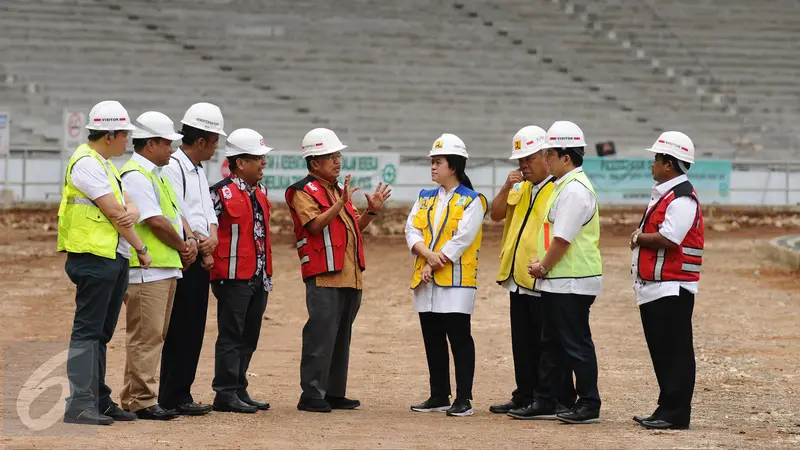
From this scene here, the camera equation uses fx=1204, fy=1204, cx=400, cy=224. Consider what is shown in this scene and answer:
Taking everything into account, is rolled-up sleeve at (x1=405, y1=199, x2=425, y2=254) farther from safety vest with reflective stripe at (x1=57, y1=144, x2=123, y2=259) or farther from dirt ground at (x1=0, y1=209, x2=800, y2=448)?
safety vest with reflective stripe at (x1=57, y1=144, x2=123, y2=259)

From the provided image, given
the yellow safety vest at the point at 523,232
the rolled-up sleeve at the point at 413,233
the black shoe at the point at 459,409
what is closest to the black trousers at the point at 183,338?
the rolled-up sleeve at the point at 413,233

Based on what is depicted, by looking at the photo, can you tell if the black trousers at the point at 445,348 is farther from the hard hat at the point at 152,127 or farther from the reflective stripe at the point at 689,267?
the hard hat at the point at 152,127

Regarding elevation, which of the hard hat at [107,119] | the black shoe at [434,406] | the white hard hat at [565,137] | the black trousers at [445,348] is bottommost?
the black shoe at [434,406]

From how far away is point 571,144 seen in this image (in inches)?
306

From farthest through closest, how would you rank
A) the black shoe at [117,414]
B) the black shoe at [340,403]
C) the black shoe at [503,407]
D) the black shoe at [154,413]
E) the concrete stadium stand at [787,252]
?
the concrete stadium stand at [787,252] < the black shoe at [340,403] < the black shoe at [503,407] < the black shoe at [154,413] < the black shoe at [117,414]

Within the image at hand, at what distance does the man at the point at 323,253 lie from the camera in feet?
26.4

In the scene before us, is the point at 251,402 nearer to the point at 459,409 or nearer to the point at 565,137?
the point at 459,409

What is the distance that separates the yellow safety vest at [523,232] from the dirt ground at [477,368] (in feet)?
3.16

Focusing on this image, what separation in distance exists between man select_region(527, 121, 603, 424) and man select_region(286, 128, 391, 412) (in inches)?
48.2

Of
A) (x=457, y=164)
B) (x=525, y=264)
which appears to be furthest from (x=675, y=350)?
(x=457, y=164)

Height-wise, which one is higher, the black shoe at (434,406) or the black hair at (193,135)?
the black hair at (193,135)

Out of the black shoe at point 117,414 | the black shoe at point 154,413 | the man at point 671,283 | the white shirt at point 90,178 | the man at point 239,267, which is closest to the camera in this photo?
the white shirt at point 90,178

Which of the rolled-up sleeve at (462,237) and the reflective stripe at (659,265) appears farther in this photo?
the rolled-up sleeve at (462,237)

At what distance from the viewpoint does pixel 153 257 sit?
23.9 ft
